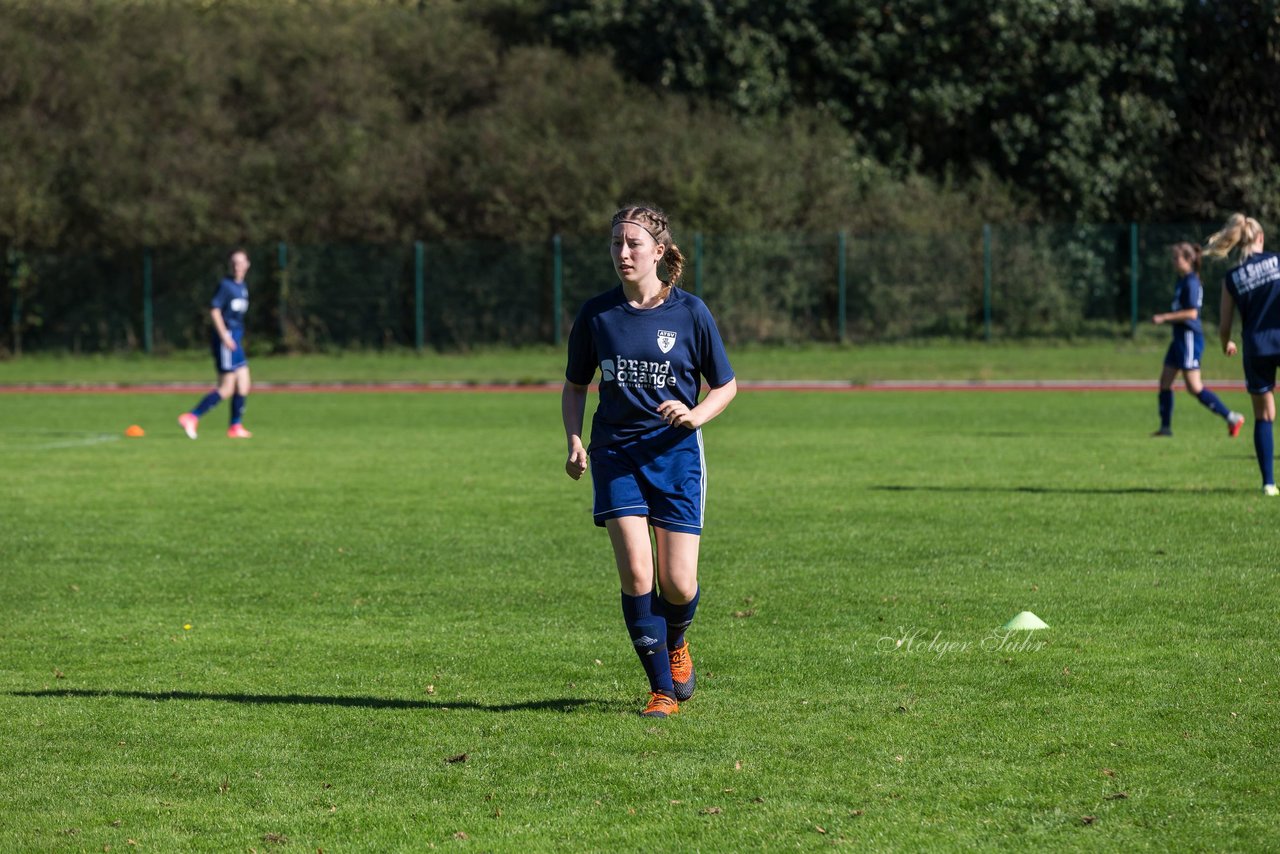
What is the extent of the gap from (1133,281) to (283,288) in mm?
19174

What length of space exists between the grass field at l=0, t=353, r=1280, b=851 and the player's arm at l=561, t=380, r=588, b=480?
1001 millimetres

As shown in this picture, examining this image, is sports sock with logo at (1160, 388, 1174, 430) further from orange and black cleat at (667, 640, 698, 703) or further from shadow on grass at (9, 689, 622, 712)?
shadow on grass at (9, 689, 622, 712)

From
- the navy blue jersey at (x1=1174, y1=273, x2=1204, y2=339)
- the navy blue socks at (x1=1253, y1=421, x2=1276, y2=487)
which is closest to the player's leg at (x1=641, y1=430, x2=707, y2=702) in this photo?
the navy blue socks at (x1=1253, y1=421, x2=1276, y2=487)

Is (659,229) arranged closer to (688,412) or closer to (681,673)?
(688,412)

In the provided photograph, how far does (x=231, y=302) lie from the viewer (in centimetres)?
1898

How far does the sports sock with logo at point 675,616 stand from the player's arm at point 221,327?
42.9 ft

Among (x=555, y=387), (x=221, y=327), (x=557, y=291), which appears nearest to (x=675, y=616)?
(x=221, y=327)

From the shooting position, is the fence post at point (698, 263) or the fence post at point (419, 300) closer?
the fence post at point (698, 263)

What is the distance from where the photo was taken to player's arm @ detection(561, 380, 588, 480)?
6418 mm

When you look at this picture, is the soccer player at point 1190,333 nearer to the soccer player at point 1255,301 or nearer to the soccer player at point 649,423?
A: the soccer player at point 1255,301

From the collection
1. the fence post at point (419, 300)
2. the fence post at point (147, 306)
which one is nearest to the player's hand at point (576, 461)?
the fence post at point (419, 300)

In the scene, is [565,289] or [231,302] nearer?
[231,302]

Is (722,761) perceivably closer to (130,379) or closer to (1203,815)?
(1203,815)

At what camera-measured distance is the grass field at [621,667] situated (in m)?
5.25
